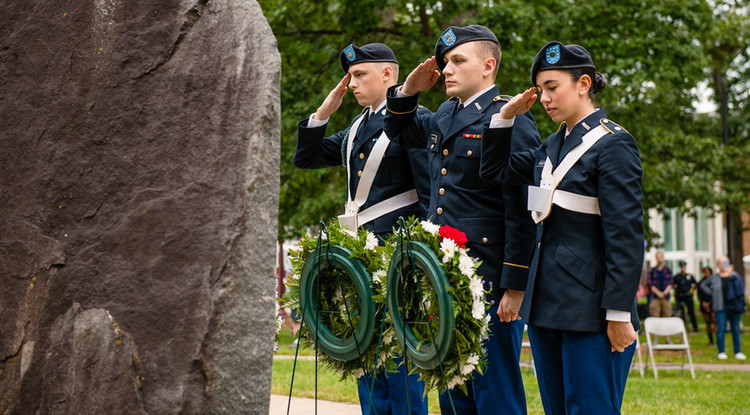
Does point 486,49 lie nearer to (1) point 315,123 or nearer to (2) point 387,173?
(2) point 387,173

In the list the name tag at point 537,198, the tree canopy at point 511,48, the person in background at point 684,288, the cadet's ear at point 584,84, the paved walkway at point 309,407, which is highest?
the tree canopy at point 511,48

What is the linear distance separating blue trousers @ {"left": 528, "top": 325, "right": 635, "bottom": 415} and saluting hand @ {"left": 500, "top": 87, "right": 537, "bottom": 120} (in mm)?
987

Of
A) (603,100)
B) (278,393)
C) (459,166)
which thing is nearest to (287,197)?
(603,100)

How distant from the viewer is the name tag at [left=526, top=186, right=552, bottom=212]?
4133mm

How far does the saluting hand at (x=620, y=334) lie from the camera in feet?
12.8

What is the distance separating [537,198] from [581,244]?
275mm

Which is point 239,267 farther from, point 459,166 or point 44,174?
point 459,166

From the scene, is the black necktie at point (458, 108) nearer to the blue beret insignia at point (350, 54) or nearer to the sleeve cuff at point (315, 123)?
the blue beret insignia at point (350, 54)

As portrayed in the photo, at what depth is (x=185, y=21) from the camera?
392 centimetres

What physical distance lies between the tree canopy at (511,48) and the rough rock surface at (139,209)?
444 inches

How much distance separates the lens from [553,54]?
166 inches

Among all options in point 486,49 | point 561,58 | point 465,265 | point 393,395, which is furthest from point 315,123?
point 465,265

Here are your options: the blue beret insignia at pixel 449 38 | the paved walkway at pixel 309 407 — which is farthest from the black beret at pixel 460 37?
the paved walkway at pixel 309 407

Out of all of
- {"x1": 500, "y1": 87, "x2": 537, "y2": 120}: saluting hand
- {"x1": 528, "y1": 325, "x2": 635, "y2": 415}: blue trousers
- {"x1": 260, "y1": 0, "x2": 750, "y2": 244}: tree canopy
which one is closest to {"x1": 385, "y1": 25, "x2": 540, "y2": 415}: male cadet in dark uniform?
{"x1": 500, "y1": 87, "x2": 537, "y2": 120}: saluting hand
